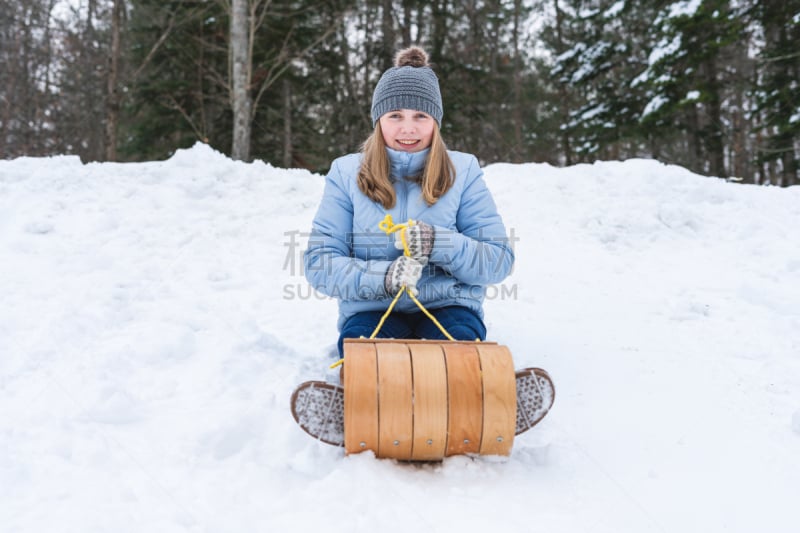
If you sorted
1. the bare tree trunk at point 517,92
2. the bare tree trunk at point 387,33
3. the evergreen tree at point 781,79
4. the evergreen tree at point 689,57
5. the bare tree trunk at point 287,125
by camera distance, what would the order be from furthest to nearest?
the bare tree trunk at point 517,92 < the bare tree trunk at point 387,33 < the bare tree trunk at point 287,125 < the evergreen tree at point 781,79 < the evergreen tree at point 689,57

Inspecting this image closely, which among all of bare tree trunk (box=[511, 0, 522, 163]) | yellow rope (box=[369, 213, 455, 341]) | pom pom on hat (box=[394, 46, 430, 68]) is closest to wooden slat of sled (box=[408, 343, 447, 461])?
yellow rope (box=[369, 213, 455, 341])

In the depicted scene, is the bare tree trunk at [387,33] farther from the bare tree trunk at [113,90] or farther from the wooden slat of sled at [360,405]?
the wooden slat of sled at [360,405]

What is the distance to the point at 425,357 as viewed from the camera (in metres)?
1.79

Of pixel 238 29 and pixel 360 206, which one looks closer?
pixel 360 206

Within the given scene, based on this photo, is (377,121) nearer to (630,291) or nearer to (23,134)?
(630,291)

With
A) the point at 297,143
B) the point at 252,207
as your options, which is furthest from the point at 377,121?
the point at 297,143

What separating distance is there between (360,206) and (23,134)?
1512 centimetres

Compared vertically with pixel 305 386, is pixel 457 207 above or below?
above

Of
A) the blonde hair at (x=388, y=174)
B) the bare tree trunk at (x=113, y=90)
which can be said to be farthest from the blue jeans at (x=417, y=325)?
the bare tree trunk at (x=113, y=90)

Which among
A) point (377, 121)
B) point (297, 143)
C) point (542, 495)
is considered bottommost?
point (542, 495)

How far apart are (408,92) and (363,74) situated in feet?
40.1

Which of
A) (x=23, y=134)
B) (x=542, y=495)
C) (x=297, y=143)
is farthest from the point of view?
(x=23, y=134)

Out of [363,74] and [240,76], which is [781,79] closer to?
[363,74]

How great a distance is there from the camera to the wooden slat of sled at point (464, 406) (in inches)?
68.4
